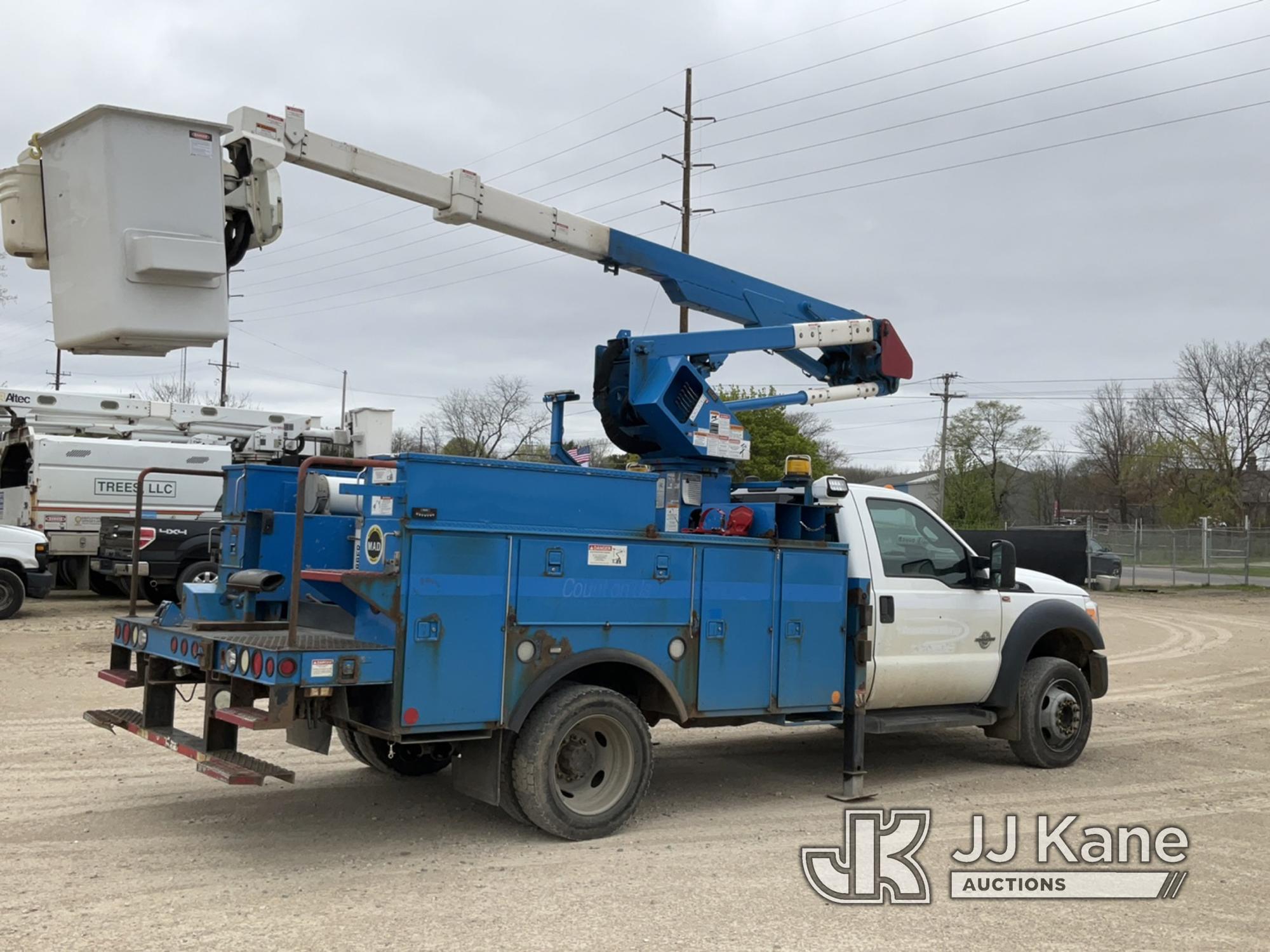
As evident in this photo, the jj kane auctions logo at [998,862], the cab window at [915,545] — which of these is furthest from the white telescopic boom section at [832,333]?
the jj kane auctions logo at [998,862]

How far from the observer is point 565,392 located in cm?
904

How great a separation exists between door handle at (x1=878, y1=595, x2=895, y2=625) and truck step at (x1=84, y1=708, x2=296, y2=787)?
383cm

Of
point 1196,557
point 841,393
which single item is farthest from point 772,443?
point 841,393

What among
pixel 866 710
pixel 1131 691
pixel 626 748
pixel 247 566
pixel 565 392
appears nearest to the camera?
pixel 626 748

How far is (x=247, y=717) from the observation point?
18.0 feet

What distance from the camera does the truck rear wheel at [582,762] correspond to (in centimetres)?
602

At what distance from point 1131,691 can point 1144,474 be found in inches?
2437

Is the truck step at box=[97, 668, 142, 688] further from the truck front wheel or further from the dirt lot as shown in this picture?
the truck front wheel

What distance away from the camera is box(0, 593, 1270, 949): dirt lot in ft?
16.0

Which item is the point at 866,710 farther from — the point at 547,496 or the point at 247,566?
the point at 247,566

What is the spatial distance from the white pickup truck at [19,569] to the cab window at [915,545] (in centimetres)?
1379

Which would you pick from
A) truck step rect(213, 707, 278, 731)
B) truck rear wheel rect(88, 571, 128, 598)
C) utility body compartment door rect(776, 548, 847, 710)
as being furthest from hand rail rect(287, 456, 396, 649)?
truck rear wheel rect(88, 571, 128, 598)

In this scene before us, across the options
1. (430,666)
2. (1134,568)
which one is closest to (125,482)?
(430,666)

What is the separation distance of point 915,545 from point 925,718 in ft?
3.94
